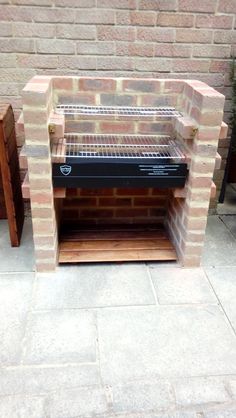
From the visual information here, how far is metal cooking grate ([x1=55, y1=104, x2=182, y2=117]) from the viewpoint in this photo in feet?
6.85

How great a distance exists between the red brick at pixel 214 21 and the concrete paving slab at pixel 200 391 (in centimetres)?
219

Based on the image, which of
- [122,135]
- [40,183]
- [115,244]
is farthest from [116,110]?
[115,244]

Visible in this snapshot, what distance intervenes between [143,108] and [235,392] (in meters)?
1.63

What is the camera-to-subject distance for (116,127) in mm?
2268

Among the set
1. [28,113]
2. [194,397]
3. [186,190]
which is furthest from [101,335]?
[28,113]

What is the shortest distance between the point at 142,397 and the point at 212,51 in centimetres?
223

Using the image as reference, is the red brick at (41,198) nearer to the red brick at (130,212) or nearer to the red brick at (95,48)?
the red brick at (130,212)

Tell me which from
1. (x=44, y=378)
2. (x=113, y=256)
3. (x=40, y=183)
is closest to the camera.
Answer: (x=44, y=378)

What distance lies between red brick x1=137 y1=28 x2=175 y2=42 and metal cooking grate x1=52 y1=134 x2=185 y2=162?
68 centimetres

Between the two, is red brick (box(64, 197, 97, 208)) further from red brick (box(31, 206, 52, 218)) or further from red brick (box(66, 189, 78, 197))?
red brick (box(31, 206, 52, 218))

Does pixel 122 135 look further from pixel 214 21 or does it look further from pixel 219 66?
pixel 214 21

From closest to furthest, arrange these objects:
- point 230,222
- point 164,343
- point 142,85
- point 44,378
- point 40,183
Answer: point 44,378 → point 164,343 → point 40,183 → point 142,85 → point 230,222

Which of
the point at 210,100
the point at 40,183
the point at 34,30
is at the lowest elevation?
the point at 40,183

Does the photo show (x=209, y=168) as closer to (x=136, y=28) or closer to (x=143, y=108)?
(x=143, y=108)
